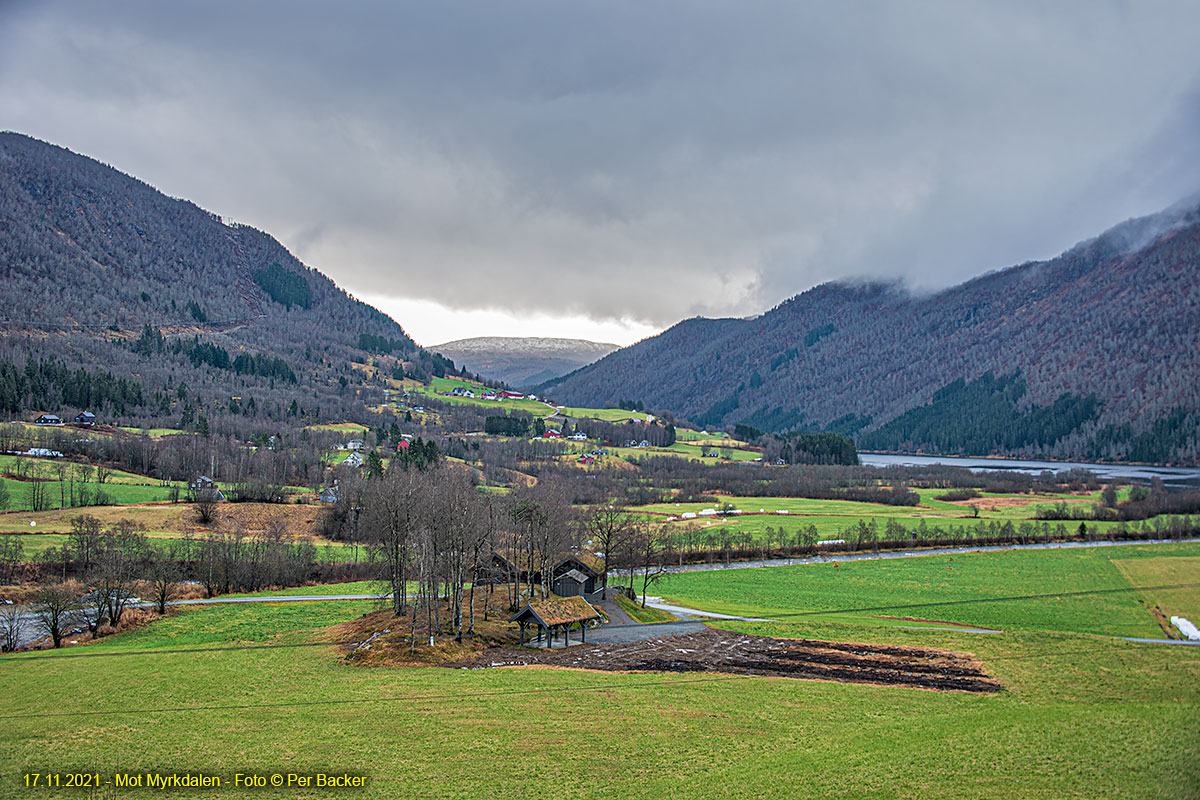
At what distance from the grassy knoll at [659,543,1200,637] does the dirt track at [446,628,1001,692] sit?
16.3 metres

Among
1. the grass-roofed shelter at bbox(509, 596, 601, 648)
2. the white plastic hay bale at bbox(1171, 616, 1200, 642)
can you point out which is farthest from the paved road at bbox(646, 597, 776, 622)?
the white plastic hay bale at bbox(1171, 616, 1200, 642)

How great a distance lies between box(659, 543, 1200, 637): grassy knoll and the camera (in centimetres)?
6091

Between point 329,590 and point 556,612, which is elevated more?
point 556,612

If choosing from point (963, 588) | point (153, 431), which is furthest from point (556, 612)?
point (153, 431)

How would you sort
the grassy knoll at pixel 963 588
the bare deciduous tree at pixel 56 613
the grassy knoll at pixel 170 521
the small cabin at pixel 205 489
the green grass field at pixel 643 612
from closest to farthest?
the bare deciduous tree at pixel 56 613 → the green grass field at pixel 643 612 → the grassy knoll at pixel 963 588 → the grassy knoll at pixel 170 521 → the small cabin at pixel 205 489

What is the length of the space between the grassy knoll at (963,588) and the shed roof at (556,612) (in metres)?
18.3

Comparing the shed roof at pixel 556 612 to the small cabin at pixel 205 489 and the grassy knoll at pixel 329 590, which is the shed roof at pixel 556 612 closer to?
the grassy knoll at pixel 329 590

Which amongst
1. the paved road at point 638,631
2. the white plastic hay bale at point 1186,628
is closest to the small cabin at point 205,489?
the paved road at point 638,631

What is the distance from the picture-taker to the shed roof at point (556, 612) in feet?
155

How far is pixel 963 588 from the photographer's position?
7575 cm

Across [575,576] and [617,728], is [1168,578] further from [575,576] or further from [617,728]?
[617,728]

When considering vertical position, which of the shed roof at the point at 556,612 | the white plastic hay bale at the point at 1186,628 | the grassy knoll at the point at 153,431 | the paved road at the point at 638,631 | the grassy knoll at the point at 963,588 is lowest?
the grassy knoll at the point at 963,588

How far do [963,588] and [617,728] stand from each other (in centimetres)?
5939

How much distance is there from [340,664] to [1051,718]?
34.7m
